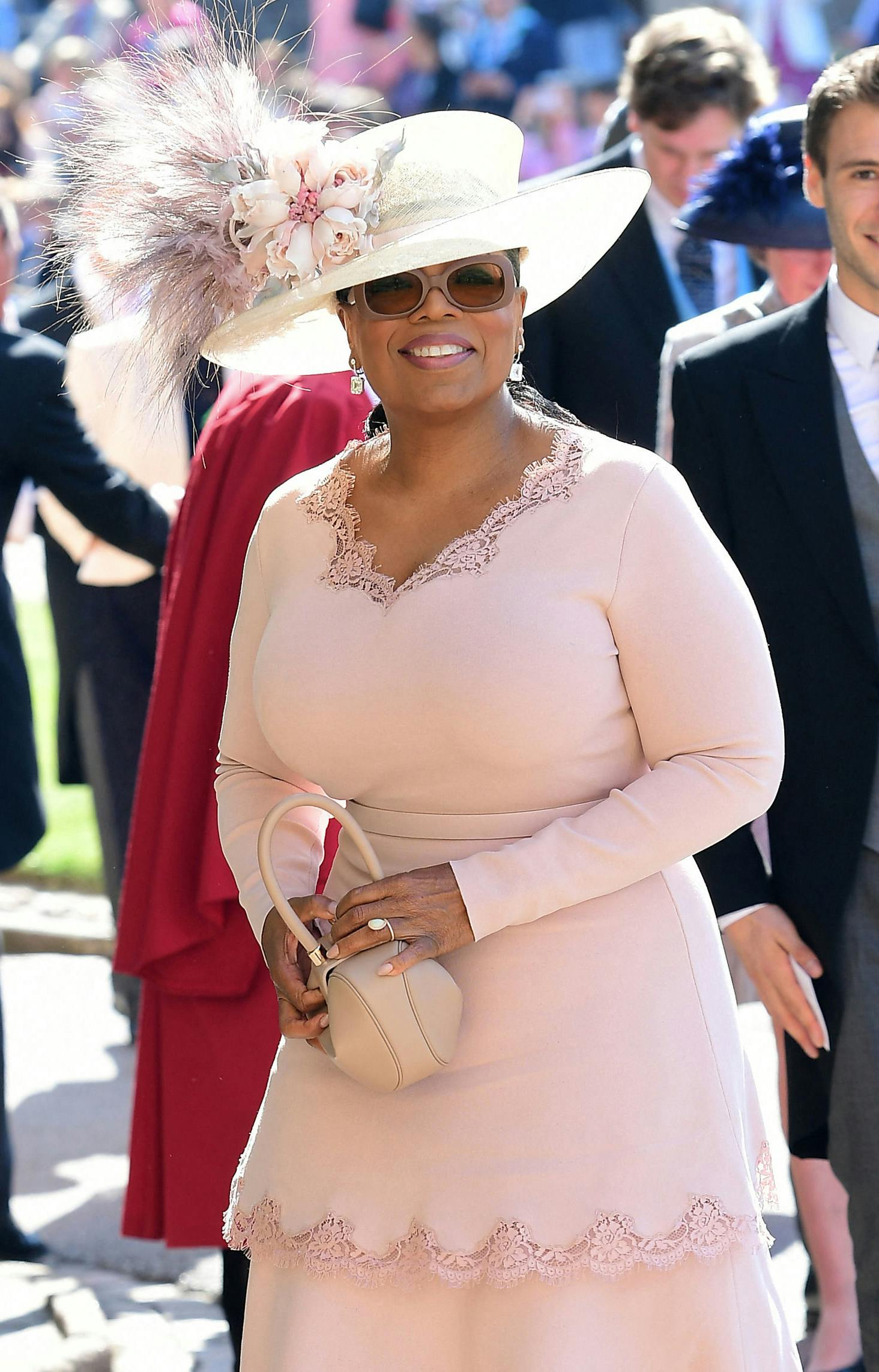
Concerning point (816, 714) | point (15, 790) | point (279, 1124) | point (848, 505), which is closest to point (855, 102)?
point (848, 505)

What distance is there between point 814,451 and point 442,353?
35.3 inches

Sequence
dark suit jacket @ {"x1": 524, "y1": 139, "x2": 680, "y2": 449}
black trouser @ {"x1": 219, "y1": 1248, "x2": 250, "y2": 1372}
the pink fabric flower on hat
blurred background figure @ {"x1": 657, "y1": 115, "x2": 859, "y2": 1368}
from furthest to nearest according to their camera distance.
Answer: dark suit jacket @ {"x1": 524, "y1": 139, "x2": 680, "y2": 449}
blurred background figure @ {"x1": 657, "y1": 115, "x2": 859, "y2": 1368}
black trouser @ {"x1": 219, "y1": 1248, "x2": 250, "y2": 1372}
the pink fabric flower on hat

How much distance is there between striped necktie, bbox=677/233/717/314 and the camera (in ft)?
16.6

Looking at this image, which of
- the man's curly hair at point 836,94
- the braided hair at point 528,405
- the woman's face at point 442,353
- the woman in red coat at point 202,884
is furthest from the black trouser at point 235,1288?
the man's curly hair at point 836,94

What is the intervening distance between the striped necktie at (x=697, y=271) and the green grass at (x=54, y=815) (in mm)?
2498

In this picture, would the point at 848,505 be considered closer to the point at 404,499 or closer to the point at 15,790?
the point at 404,499

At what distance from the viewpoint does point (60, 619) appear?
239 inches

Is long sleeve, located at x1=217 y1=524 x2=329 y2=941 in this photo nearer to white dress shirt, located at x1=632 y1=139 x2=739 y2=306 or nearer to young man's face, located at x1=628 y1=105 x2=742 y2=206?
white dress shirt, located at x1=632 y1=139 x2=739 y2=306

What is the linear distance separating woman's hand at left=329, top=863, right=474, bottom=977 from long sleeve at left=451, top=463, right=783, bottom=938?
0.07ft

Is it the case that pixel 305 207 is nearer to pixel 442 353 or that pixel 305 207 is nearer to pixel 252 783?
pixel 442 353

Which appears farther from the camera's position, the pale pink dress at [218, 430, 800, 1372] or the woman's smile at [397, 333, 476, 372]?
the woman's smile at [397, 333, 476, 372]

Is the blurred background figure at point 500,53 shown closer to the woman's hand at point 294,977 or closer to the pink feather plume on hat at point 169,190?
the pink feather plume on hat at point 169,190

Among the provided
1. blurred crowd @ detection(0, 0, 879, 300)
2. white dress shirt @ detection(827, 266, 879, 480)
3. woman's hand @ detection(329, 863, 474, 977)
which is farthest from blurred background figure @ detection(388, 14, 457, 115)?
woman's hand @ detection(329, 863, 474, 977)

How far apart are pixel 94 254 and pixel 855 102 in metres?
1.26
